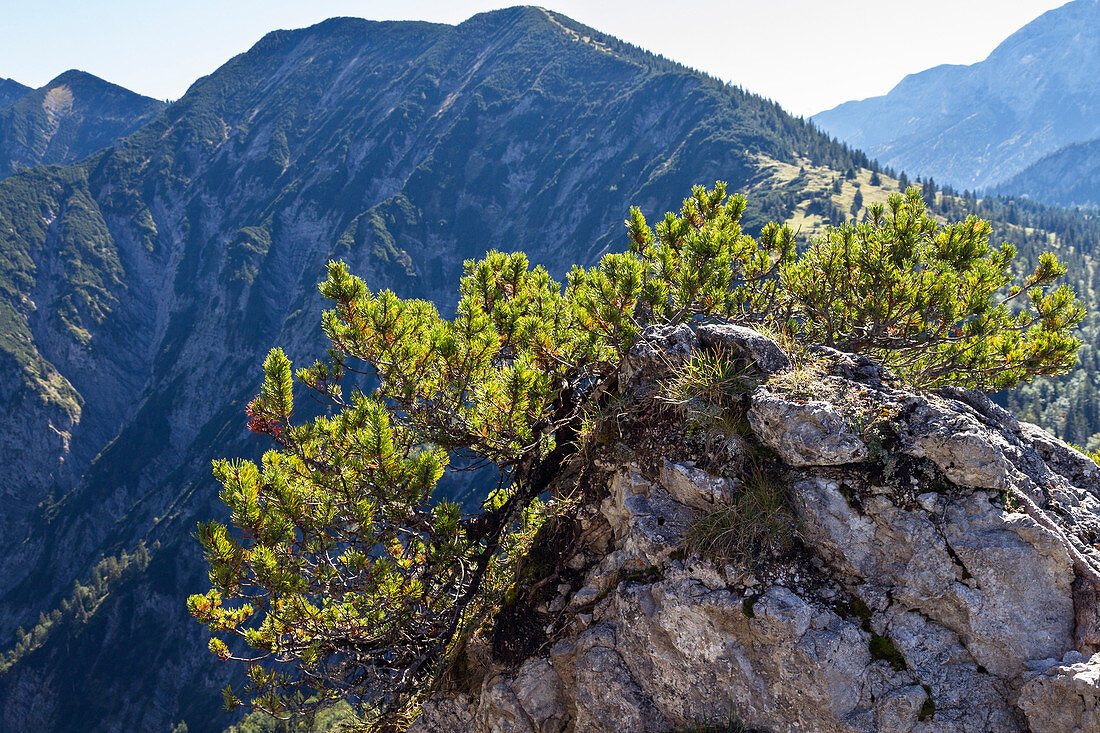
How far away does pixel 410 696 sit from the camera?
319 inches

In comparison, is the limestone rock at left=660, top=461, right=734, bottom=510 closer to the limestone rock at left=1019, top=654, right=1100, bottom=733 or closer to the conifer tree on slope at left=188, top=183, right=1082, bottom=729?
the conifer tree on slope at left=188, top=183, right=1082, bottom=729

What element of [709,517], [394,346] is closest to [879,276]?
[709,517]

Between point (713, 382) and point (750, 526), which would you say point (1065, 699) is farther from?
point (713, 382)

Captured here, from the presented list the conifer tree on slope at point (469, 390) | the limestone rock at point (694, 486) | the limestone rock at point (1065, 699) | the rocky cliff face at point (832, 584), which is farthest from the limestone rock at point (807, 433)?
the limestone rock at point (1065, 699)

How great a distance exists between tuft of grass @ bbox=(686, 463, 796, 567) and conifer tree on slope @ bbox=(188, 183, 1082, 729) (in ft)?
7.56

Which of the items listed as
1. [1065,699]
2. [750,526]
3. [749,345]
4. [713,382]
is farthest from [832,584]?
[749,345]

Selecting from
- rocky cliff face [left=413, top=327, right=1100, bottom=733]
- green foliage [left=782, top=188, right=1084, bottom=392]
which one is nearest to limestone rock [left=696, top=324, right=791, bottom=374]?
rocky cliff face [left=413, top=327, right=1100, bottom=733]

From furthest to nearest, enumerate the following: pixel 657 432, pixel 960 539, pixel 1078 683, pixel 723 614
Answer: pixel 657 432 < pixel 723 614 < pixel 960 539 < pixel 1078 683

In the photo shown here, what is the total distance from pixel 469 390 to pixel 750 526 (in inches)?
142

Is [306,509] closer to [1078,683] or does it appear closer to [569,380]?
[569,380]

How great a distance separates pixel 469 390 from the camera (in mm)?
7328

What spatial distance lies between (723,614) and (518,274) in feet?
18.3

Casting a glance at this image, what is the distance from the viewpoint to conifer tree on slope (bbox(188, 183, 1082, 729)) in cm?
645

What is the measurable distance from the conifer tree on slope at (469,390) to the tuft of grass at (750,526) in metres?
2.30
